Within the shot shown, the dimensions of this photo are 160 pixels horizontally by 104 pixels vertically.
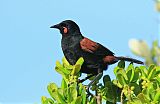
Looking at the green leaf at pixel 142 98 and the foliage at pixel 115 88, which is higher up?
the foliage at pixel 115 88

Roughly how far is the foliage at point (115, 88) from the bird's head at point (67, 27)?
5.17ft

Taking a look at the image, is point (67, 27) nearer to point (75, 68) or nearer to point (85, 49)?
point (85, 49)

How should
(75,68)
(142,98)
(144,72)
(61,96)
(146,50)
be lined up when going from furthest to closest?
(146,50) < (75,68) < (144,72) < (61,96) < (142,98)

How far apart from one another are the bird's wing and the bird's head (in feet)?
0.56

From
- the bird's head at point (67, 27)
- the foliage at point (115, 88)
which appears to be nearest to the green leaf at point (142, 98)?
the foliage at point (115, 88)

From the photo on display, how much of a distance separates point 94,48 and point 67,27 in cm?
37

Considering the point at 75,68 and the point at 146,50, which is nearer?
the point at 75,68

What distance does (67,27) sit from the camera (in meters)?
6.14

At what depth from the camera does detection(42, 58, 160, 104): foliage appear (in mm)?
3980

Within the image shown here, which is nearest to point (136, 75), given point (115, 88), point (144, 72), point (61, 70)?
point (144, 72)

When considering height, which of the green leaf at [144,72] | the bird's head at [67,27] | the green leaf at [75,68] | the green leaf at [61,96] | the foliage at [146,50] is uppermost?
the foliage at [146,50]

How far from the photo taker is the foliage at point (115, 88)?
3.98 m

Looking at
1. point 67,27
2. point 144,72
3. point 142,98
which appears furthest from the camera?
point 67,27

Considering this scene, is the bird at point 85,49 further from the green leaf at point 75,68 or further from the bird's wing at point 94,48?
the green leaf at point 75,68
